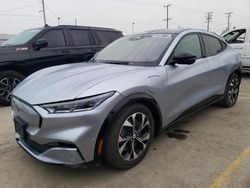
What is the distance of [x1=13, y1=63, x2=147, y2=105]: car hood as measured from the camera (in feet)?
7.89

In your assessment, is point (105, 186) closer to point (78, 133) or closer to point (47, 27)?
point (78, 133)

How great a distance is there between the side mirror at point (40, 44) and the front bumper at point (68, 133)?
356cm

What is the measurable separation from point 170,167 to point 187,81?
1220 millimetres

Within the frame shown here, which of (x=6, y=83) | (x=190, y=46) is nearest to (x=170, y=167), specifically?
(x=190, y=46)

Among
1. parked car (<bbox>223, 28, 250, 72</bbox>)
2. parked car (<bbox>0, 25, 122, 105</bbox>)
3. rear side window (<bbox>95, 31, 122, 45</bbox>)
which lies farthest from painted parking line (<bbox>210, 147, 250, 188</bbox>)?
parked car (<bbox>223, 28, 250, 72</bbox>)

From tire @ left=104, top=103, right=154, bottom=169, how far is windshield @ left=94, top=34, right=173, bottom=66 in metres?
0.75

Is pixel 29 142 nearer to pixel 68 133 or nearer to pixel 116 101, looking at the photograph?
pixel 68 133

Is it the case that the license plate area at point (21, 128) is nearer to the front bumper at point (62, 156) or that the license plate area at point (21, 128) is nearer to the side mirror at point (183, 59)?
the front bumper at point (62, 156)

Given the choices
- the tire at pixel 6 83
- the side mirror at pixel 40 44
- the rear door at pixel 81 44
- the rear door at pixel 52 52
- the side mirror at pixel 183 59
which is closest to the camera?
the side mirror at pixel 183 59

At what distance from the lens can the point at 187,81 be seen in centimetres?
340

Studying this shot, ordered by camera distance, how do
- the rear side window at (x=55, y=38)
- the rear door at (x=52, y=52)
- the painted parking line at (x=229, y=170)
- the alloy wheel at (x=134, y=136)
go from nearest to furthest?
the painted parking line at (x=229, y=170) → the alloy wheel at (x=134, y=136) → the rear door at (x=52, y=52) → the rear side window at (x=55, y=38)

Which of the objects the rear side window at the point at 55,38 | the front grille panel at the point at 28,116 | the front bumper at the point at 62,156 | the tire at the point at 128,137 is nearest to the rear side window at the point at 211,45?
the tire at the point at 128,137

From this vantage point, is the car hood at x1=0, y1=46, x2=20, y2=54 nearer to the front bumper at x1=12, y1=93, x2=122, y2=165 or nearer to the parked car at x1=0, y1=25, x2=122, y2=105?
the parked car at x1=0, y1=25, x2=122, y2=105

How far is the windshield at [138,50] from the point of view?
3.23 metres
